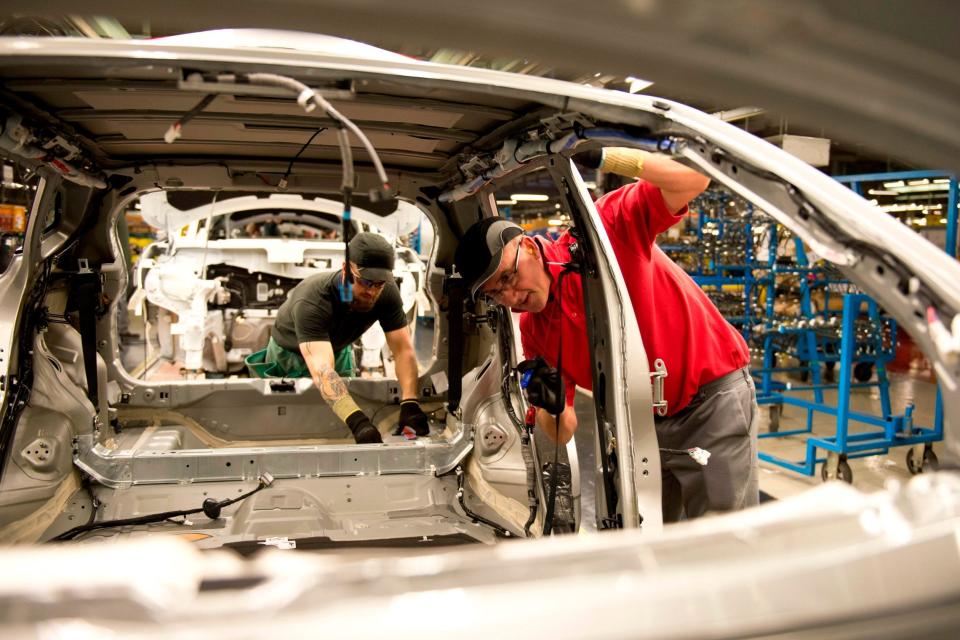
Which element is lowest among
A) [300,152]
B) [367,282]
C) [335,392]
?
[335,392]

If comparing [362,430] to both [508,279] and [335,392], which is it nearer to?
[335,392]

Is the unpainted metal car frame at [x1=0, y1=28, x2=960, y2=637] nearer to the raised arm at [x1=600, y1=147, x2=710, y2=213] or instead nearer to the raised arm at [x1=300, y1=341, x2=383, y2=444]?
the raised arm at [x1=600, y1=147, x2=710, y2=213]

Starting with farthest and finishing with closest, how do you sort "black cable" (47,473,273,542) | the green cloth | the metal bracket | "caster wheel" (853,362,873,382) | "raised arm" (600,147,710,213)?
"caster wheel" (853,362,873,382) < the green cloth < "black cable" (47,473,273,542) < the metal bracket < "raised arm" (600,147,710,213)

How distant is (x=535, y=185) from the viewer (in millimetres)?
16438

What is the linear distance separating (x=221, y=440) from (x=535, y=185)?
44.6ft

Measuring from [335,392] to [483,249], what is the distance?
1.59 meters

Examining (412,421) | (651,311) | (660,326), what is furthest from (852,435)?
(651,311)

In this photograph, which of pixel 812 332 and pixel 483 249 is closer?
pixel 483 249

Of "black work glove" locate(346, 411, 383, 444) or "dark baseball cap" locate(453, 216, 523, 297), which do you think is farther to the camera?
"black work glove" locate(346, 411, 383, 444)

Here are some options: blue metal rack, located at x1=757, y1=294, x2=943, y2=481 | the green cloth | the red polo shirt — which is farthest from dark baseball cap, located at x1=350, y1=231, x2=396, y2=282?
blue metal rack, located at x1=757, y1=294, x2=943, y2=481

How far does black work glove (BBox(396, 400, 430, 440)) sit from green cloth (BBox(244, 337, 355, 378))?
2.77ft

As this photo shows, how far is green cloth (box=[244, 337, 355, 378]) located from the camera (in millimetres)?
4473

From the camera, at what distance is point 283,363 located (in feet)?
14.8

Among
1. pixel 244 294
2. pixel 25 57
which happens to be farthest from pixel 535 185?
pixel 25 57
